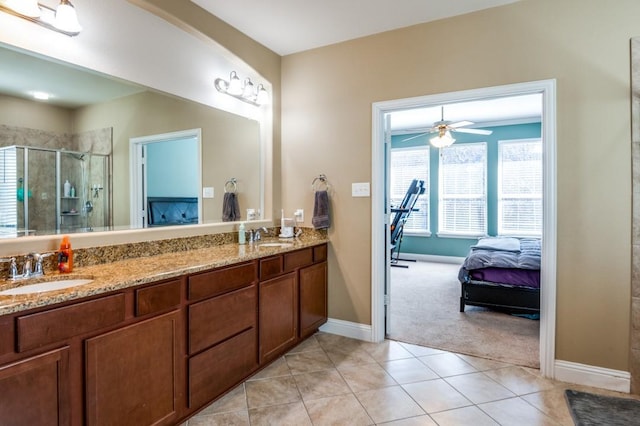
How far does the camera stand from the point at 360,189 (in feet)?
9.88

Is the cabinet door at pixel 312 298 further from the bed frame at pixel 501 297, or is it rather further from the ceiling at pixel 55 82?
the ceiling at pixel 55 82

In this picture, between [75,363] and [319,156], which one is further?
[319,156]

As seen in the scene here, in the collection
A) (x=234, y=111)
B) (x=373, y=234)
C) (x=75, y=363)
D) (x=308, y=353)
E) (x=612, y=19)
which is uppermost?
(x=612, y=19)

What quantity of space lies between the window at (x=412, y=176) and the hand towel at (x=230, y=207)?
177 inches

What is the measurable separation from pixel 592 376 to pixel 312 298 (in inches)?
79.6

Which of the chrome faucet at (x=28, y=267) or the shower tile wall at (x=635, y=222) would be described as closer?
the chrome faucet at (x=28, y=267)

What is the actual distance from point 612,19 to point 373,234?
215 centimetres

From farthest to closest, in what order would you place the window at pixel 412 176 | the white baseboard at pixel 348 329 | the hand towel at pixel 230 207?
the window at pixel 412 176 < the white baseboard at pixel 348 329 < the hand towel at pixel 230 207

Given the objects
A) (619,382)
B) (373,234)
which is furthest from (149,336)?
(619,382)

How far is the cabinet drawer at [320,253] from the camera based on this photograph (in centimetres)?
299

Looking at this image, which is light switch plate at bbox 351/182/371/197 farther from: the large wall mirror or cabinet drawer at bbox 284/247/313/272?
the large wall mirror

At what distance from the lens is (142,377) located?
5.20 ft

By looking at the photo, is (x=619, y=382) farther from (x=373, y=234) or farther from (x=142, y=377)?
(x=142, y=377)

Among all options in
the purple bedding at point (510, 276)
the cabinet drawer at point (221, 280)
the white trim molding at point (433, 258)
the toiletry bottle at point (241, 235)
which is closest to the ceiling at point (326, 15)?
the toiletry bottle at point (241, 235)
